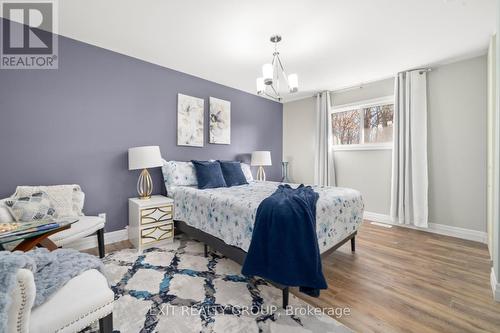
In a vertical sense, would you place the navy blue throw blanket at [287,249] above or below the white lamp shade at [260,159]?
below

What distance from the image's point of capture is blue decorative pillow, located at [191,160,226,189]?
3016mm

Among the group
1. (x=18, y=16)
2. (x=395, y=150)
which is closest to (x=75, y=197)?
(x=18, y=16)

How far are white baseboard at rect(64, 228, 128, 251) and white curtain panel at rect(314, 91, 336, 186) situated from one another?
148 inches

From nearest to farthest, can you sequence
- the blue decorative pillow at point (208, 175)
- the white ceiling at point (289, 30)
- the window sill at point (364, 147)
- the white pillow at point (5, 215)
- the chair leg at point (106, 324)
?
the chair leg at point (106, 324) < the white pillow at point (5, 215) < the white ceiling at point (289, 30) < the blue decorative pillow at point (208, 175) < the window sill at point (364, 147)

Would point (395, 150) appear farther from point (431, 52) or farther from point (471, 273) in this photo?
point (471, 273)

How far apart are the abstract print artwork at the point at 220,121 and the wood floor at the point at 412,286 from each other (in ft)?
7.43

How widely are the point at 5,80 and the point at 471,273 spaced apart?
5.22 meters

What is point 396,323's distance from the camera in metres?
1.49

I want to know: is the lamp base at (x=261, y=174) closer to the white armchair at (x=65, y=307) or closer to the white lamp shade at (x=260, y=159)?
the white lamp shade at (x=260, y=159)

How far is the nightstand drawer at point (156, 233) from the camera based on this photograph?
259 centimetres


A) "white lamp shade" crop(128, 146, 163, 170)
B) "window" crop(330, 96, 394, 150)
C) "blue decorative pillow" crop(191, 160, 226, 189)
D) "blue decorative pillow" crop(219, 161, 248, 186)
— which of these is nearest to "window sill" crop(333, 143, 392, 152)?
"window" crop(330, 96, 394, 150)

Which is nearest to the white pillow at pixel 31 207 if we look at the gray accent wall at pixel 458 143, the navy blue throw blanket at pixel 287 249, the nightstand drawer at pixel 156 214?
the nightstand drawer at pixel 156 214

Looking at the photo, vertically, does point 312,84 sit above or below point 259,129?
above

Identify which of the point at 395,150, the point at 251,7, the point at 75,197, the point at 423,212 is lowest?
the point at 423,212
